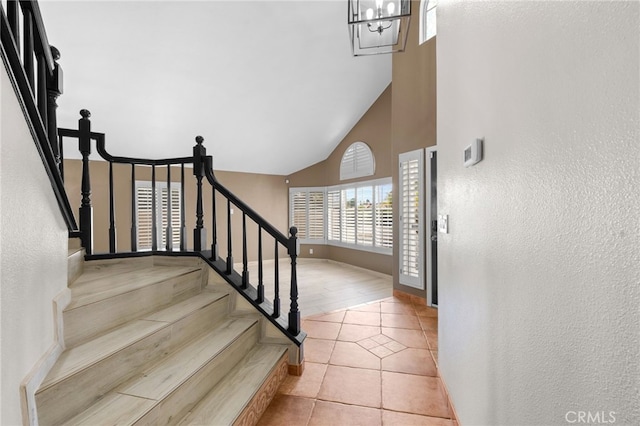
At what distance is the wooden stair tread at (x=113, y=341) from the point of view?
3.91 feet

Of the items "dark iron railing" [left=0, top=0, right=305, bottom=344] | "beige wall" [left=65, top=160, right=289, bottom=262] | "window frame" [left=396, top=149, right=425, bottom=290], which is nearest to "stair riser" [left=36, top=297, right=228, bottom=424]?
"dark iron railing" [left=0, top=0, right=305, bottom=344]

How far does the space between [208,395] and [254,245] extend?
5.24 m

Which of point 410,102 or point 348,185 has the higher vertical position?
point 410,102

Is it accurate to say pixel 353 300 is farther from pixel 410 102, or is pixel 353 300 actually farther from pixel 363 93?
pixel 363 93

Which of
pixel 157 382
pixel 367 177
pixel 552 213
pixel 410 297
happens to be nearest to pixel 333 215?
pixel 367 177

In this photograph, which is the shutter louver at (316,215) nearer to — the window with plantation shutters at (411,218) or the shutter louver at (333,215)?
the shutter louver at (333,215)

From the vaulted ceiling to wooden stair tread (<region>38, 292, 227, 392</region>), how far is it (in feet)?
10.2

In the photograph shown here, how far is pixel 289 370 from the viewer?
7.24 ft

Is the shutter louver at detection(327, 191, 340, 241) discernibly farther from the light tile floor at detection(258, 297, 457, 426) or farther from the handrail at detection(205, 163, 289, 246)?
the handrail at detection(205, 163, 289, 246)

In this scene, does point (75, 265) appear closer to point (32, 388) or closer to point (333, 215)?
point (32, 388)

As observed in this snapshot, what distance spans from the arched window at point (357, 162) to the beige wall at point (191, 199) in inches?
64.0

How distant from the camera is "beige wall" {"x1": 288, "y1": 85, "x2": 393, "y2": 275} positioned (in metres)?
5.70

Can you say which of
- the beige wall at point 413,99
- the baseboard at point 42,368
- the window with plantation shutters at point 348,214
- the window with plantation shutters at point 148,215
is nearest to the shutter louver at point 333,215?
the window with plantation shutters at point 348,214

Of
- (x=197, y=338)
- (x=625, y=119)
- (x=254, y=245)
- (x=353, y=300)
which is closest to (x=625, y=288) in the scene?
(x=625, y=119)
